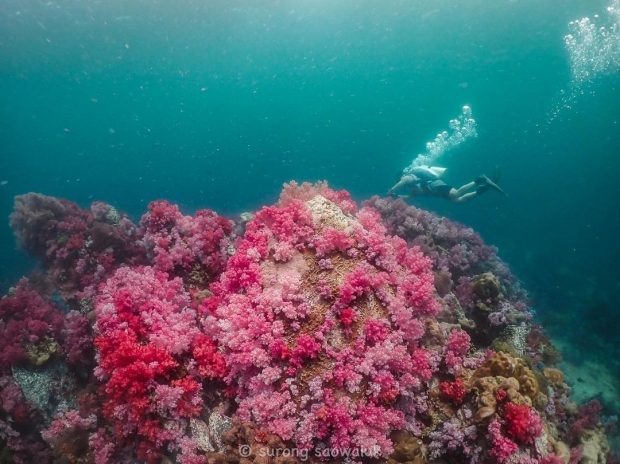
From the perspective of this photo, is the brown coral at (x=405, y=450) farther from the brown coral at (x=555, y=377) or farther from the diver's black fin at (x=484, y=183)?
the diver's black fin at (x=484, y=183)

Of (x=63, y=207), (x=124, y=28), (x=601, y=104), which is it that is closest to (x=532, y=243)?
(x=63, y=207)

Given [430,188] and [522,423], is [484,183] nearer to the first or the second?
[430,188]

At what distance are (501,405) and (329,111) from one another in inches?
5020

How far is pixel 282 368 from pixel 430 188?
12.6m

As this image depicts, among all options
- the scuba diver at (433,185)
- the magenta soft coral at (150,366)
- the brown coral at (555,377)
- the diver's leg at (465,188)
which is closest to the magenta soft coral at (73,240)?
the magenta soft coral at (150,366)

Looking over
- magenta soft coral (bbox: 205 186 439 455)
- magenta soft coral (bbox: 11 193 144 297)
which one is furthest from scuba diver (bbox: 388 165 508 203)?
magenta soft coral (bbox: 11 193 144 297)

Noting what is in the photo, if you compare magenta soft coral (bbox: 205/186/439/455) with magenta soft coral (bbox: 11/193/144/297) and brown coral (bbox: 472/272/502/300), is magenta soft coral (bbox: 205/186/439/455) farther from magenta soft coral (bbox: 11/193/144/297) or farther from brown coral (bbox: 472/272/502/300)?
magenta soft coral (bbox: 11/193/144/297)

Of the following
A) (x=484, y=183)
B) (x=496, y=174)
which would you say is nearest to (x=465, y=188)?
(x=484, y=183)

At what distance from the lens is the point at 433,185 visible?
14.9 meters

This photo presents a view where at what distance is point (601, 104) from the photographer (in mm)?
113312

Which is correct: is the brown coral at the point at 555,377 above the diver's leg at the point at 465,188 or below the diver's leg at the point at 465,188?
below

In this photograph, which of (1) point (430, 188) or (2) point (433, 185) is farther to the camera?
(1) point (430, 188)

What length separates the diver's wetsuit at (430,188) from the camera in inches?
585

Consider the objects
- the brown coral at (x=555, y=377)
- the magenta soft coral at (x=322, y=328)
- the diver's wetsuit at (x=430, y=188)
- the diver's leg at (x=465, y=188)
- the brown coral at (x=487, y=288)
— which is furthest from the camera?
the diver's leg at (x=465, y=188)
